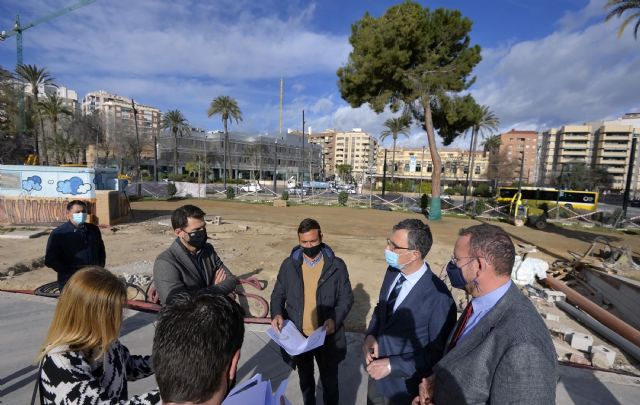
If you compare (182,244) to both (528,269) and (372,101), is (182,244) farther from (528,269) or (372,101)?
(372,101)

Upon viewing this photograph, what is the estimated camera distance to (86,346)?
1427 mm

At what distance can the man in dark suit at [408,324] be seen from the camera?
6.51 ft

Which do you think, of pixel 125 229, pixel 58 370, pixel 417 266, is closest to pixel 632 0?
pixel 417 266

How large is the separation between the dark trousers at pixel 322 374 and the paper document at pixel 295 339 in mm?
221

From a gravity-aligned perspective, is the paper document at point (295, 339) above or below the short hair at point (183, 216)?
below

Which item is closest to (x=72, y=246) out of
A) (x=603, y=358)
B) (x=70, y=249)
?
(x=70, y=249)

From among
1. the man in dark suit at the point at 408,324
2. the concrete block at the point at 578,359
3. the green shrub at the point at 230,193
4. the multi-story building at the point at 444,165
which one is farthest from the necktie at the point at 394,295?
the multi-story building at the point at 444,165

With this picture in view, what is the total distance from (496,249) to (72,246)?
14.1 ft

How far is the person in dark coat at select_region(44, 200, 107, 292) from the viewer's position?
3.69 meters

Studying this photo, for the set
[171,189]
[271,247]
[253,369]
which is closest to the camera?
[253,369]

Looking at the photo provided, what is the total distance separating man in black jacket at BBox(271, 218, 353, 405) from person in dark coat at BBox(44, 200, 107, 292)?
2.58 m

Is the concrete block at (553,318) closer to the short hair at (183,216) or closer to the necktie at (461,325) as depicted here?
the necktie at (461,325)

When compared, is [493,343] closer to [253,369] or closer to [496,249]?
[496,249]

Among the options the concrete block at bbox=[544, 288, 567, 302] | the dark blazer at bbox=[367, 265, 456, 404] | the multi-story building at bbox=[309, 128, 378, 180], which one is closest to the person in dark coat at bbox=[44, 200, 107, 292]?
the dark blazer at bbox=[367, 265, 456, 404]
